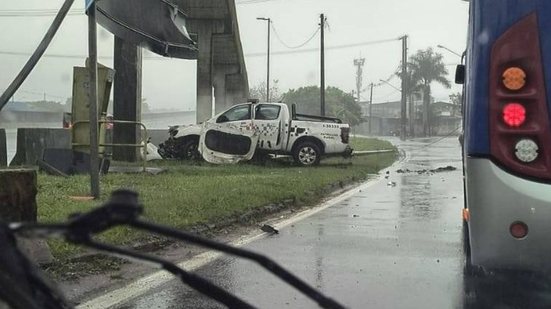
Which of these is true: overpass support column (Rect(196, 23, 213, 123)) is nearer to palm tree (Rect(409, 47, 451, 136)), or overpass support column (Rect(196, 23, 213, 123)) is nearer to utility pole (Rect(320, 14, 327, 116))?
utility pole (Rect(320, 14, 327, 116))

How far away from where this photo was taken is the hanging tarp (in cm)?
1159

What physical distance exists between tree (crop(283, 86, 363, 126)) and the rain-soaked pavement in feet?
236

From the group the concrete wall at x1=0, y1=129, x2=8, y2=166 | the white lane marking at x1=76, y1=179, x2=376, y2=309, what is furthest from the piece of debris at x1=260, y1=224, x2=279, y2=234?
the concrete wall at x1=0, y1=129, x2=8, y2=166

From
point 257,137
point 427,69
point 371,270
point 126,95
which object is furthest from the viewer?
point 427,69

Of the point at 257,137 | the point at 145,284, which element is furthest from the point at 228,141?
the point at 145,284

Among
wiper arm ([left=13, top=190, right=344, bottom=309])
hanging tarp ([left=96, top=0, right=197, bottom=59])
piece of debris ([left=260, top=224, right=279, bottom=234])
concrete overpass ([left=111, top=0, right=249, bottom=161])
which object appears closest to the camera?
wiper arm ([left=13, top=190, right=344, bottom=309])

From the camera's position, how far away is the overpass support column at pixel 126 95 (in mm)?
18141

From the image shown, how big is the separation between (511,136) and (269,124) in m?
15.6

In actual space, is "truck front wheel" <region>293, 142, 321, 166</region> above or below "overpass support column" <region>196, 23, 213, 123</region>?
below

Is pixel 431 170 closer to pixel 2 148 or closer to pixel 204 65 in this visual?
pixel 204 65

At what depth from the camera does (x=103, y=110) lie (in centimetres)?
1272

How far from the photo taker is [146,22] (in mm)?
13188

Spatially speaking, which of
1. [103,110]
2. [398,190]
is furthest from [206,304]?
[398,190]

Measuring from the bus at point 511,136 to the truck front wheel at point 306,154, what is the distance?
15697 millimetres
